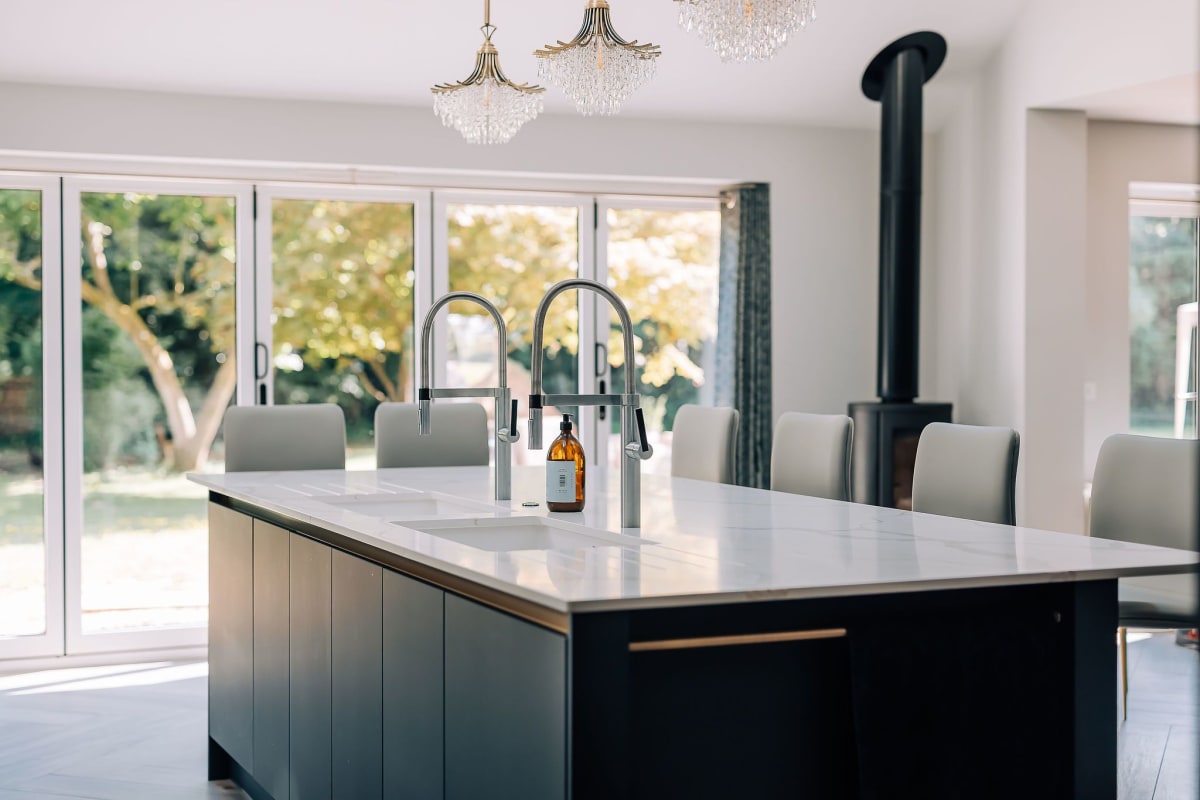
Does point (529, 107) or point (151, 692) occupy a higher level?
point (529, 107)

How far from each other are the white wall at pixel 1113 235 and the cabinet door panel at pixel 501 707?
4.50m

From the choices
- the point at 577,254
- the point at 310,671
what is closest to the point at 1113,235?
the point at 577,254

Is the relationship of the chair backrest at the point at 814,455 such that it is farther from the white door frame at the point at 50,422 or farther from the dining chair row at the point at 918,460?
the white door frame at the point at 50,422

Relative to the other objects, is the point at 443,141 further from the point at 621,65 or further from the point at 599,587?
the point at 599,587

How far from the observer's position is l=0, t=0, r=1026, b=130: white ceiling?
466cm

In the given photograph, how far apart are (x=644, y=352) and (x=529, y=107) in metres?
2.51

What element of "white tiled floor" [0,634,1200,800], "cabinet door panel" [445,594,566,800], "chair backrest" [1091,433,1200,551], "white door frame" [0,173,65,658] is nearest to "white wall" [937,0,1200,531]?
"white tiled floor" [0,634,1200,800]

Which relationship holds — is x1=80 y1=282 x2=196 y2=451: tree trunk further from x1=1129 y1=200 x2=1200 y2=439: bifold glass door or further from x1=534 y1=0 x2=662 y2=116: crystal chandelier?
x1=1129 y1=200 x2=1200 y2=439: bifold glass door

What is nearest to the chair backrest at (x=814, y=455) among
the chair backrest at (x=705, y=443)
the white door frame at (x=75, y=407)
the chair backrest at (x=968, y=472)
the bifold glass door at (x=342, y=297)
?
the chair backrest at (x=705, y=443)

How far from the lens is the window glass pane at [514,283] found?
569cm

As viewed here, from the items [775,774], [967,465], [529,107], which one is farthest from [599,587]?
[529,107]

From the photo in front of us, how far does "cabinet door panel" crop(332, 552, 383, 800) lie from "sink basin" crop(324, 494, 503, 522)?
191 millimetres

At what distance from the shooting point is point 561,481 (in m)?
2.71

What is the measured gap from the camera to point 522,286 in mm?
5785
